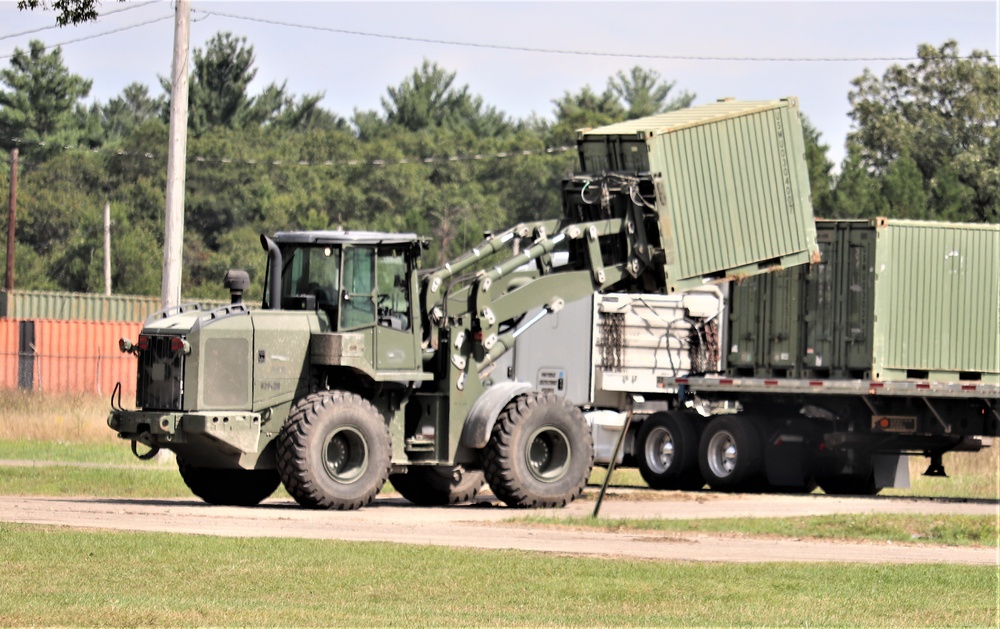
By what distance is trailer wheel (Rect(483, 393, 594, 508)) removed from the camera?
21.6 metres

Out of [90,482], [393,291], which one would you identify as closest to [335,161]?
[90,482]

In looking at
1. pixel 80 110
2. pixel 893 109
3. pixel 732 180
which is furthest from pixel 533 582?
pixel 80 110

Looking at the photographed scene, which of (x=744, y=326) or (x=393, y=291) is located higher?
(x=393, y=291)

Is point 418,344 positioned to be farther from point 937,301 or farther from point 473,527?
point 937,301

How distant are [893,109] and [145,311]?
32.2m

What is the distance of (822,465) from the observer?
2719cm

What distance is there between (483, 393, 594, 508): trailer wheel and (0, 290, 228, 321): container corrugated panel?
35.4 meters

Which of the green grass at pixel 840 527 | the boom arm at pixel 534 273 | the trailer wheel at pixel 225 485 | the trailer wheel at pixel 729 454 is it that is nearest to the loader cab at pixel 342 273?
the boom arm at pixel 534 273

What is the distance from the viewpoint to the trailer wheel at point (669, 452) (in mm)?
27703

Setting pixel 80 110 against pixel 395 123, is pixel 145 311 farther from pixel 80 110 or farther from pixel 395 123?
pixel 395 123

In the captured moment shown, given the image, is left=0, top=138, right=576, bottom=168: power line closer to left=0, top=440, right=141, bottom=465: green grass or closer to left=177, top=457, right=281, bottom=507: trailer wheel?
left=0, top=440, right=141, bottom=465: green grass

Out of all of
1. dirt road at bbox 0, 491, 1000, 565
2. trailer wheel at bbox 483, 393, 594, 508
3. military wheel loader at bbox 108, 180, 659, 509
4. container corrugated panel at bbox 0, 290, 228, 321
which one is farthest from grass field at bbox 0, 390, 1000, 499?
container corrugated panel at bbox 0, 290, 228, 321

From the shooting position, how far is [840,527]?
20.2 meters

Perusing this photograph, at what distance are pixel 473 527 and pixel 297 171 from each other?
2473 inches
